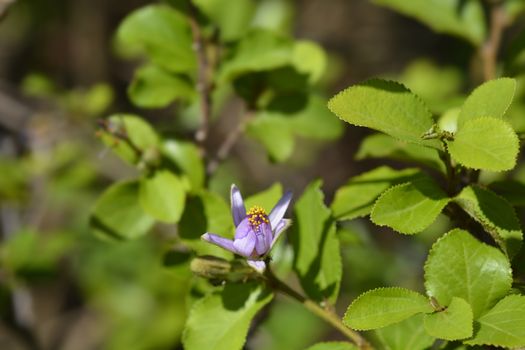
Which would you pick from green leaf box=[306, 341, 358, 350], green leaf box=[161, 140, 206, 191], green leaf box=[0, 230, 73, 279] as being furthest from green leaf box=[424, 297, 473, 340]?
green leaf box=[0, 230, 73, 279]

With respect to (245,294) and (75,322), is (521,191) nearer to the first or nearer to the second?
(245,294)

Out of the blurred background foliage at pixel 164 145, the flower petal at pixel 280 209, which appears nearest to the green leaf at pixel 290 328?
the blurred background foliage at pixel 164 145

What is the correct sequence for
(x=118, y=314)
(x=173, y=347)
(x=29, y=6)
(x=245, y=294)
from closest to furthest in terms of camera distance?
(x=245, y=294), (x=173, y=347), (x=118, y=314), (x=29, y=6)

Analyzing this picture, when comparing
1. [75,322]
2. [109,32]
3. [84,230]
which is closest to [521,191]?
[84,230]

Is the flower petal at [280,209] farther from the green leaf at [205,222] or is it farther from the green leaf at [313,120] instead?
the green leaf at [313,120]

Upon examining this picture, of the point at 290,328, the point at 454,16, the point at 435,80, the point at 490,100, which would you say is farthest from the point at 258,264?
the point at 435,80

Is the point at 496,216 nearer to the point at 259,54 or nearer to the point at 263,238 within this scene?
the point at 263,238
